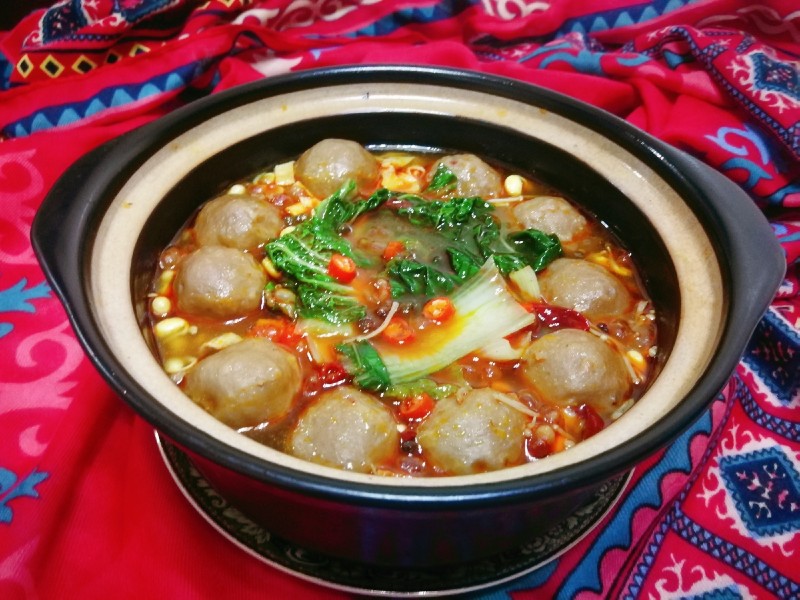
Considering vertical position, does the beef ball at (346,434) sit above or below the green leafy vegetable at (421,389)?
above

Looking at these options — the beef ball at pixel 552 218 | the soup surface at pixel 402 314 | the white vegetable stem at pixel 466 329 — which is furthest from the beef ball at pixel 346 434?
the beef ball at pixel 552 218

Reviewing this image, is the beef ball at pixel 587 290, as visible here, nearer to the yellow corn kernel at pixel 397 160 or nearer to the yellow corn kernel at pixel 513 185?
the yellow corn kernel at pixel 513 185

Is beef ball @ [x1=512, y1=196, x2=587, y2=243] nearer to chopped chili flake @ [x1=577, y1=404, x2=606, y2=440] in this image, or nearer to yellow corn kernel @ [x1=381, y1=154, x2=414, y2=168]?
yellow corn kernel @ [x1=381, y1=154, x2=414, y2=168]

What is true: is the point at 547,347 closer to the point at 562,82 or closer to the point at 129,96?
the point at 562,82

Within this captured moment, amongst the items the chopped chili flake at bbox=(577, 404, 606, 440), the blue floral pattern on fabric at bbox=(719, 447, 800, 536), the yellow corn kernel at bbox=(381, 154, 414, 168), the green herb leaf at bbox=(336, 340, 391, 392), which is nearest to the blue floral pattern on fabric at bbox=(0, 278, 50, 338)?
the green herb leaf at bbox=(336, 340, 391, 392)

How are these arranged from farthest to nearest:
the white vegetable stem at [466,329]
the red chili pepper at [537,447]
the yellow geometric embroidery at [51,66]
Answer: the yellow geometric embroidery at [51,66], the white vegetable stem at [466,329], the red chili pepper at [537,447]

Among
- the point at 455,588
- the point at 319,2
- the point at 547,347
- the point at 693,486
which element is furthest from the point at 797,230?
the point at 319,2

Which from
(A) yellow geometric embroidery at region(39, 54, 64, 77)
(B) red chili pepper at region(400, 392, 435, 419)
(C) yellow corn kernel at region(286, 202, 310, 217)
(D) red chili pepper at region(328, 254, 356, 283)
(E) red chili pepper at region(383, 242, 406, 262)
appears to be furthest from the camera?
(A) yellow geometric embroidery at region(39, 54, 64, 77)
